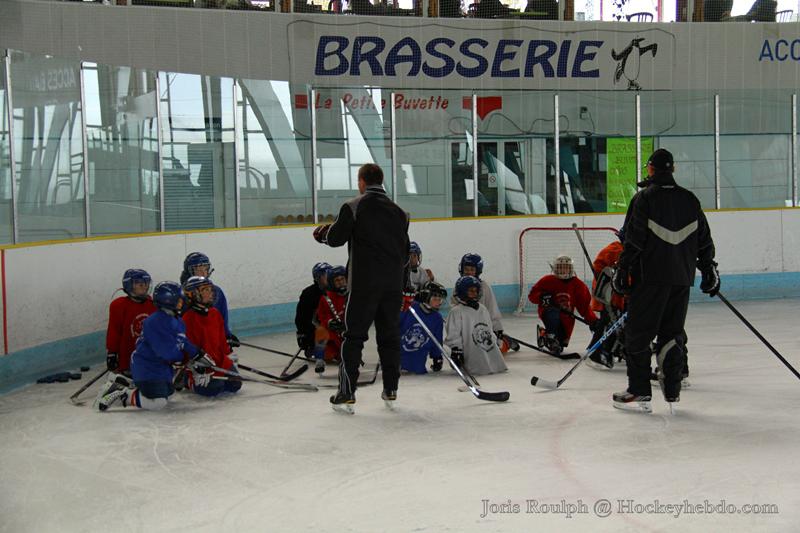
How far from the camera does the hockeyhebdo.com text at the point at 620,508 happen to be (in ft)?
12.0

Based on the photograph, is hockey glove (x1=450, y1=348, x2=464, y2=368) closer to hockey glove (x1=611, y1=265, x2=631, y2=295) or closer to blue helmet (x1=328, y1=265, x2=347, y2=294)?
blue helmet (x1=328, y1=265, x2=347, y2=294)

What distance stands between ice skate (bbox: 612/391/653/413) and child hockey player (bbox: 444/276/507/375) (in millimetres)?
1332

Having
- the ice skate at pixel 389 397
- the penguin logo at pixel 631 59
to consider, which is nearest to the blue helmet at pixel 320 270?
the ice skate at pixel 389 397

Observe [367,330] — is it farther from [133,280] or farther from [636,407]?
[133,280]

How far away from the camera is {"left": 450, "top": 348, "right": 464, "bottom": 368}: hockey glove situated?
257 inches

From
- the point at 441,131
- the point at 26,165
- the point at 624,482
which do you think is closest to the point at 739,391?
the point at 624,482

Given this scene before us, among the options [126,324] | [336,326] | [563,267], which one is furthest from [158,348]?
[563,267]

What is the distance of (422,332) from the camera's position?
6.73 metres

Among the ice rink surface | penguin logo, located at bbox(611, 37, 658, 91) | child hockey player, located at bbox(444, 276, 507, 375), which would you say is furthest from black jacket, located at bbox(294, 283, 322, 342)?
penguin logo, located at bbox(611, 37, 658, 91)

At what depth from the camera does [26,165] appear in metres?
7.08

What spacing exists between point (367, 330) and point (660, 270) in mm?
1527

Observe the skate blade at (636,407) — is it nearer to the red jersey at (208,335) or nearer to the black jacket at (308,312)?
the red jersey at (208,335)

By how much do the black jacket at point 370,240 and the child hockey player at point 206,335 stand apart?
1084mm

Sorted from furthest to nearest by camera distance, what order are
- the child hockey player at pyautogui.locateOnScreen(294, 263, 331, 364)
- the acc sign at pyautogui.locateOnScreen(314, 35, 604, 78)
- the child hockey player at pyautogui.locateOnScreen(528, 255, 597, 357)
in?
1. the acc sign at pyautogui.locateOnScreen(314, 35, 604, 78)
2. the child hockey player at pyautogui.locateOnScreen(528, 255, 597, 357)
3. the child hockey player at pyautogui.locateOnScreen(294, 263, 331, 364)
